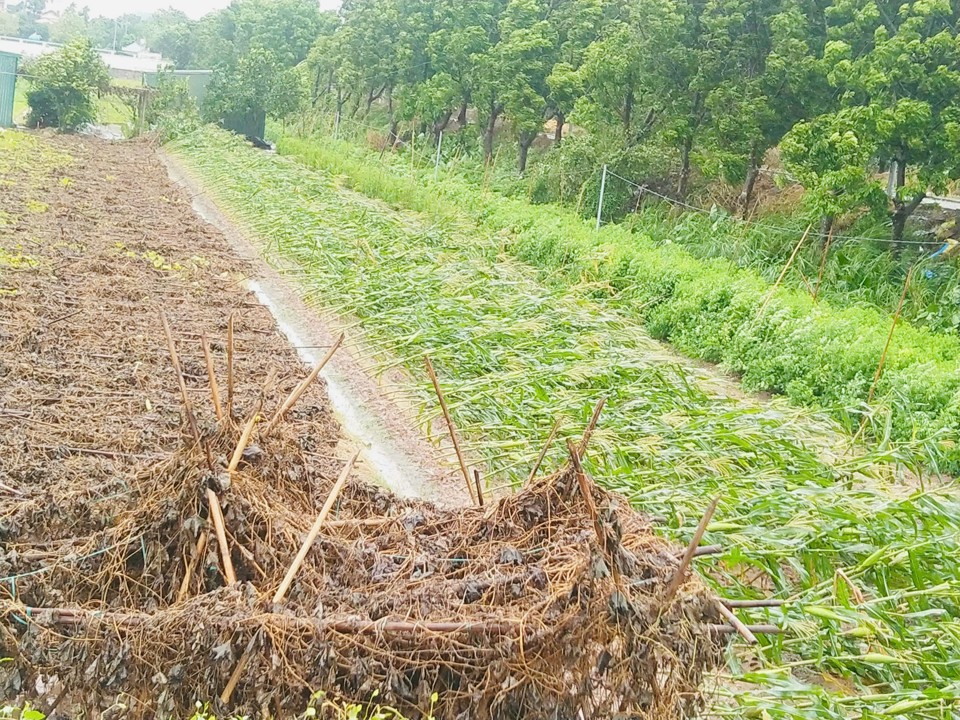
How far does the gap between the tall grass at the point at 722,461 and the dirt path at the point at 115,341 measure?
0.75m

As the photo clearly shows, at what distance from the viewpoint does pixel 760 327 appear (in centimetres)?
916

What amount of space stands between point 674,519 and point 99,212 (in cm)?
1044

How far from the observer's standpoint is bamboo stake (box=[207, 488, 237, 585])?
3.48 m

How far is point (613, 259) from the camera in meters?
11.5

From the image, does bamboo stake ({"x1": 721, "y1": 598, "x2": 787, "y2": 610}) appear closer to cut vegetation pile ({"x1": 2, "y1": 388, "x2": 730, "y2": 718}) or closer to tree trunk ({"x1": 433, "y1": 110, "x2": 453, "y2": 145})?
cut vegetation pile ({"x1": 2, "y1": 388, "x2": 730, "y2": 718})

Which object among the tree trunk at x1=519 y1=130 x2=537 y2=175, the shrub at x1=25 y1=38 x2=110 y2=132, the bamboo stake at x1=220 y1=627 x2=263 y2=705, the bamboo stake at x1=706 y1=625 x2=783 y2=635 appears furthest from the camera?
the shrub at x1=25 y1=38 x2=110 y2=132

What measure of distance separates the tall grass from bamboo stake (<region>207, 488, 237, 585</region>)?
1.74m

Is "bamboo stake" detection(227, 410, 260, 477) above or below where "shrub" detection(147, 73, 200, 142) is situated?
above

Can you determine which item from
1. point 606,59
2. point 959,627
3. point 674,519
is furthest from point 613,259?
point 959,627

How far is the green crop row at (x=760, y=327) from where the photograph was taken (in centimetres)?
722

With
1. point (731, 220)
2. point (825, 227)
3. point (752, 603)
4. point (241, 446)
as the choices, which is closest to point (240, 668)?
point (241, 446)

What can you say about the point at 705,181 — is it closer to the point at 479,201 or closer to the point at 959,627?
the point at 479,201

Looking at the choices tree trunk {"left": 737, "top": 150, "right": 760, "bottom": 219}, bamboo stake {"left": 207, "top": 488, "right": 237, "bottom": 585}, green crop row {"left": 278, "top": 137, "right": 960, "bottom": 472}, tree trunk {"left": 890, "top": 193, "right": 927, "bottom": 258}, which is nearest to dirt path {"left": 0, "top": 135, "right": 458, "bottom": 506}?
bamboo stake {"left": 207, "top": 488, "right": 237, "bottom": 585}

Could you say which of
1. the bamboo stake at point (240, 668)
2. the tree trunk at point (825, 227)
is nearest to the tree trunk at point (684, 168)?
the tree trunk at point (825, 227)
